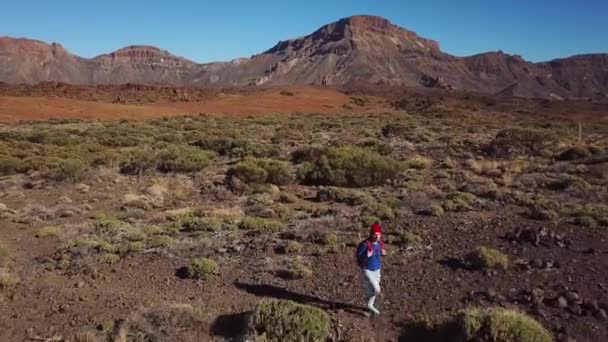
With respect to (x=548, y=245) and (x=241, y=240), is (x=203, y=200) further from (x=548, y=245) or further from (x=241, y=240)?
(x=548, y=245)

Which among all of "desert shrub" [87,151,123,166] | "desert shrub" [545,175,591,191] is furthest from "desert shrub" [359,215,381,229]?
"desert shrub" [87,151,123,166]

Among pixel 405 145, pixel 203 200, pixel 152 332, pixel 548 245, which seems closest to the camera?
pixel 152 332

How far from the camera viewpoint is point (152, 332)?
787 centimetres

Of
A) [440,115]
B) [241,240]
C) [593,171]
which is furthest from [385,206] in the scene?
[440,115]

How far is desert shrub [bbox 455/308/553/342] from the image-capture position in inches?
283

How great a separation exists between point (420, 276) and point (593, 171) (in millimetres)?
14019

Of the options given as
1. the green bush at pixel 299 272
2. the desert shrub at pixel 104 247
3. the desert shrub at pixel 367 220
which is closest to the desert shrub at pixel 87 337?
the green bush at pixel 299 272

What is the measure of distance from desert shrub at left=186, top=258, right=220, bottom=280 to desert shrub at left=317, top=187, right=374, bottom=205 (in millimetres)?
6640

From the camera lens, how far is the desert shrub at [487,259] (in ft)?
33.0

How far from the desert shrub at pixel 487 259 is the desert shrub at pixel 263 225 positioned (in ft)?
15.1

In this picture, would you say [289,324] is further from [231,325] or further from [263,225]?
[263,225]

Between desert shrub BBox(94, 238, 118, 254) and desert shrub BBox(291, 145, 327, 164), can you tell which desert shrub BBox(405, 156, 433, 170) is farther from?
desert shrub BBox(94, 238, 118, 254)

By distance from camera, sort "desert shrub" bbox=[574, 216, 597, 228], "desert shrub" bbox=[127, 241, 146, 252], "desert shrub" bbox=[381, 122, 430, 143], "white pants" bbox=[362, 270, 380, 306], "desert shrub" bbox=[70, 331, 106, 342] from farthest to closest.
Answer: "desert shrub" bbox=[381, 122, 430, 143] → "desert shrub" bbox=[574, 216, 597, 228] → "desert shrub" bbox=[127, 241, 146, 252] → "white pants" bbox=[362, 270, 380, 306] → "desert shrub" bbox=[70, 331, 106, 342]

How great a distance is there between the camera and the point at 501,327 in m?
7.27
